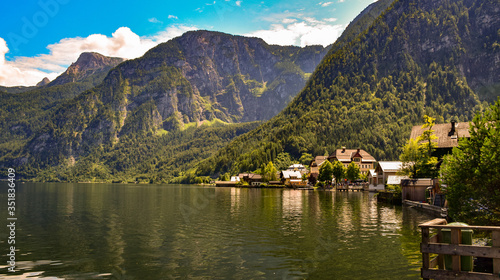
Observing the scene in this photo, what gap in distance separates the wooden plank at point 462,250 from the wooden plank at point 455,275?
34.5 inches

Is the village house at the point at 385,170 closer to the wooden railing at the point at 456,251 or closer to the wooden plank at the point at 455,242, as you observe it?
the wooden railing at the point at 456,251

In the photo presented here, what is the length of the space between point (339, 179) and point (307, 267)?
144325mm

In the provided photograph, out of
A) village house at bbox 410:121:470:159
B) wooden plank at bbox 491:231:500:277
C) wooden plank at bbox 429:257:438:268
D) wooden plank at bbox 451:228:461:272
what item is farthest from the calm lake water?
village house at bbox 410:121:470:159

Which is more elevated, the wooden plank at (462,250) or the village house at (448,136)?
the village house at (448,136)

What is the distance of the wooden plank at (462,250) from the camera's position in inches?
607

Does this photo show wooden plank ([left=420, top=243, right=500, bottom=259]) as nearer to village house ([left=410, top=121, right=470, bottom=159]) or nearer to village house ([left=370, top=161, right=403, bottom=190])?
village house ([left=410, top=121, right=470, bottom=159])

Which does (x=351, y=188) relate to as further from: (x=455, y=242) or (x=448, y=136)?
(x=455, y=242)

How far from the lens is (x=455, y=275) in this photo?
53.1 feet

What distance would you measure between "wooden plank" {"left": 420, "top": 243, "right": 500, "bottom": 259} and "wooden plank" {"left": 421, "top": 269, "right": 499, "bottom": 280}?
0.88 meters

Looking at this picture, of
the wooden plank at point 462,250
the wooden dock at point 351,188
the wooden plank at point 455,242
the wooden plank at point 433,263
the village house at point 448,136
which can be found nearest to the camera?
the wooden plank at point 462,250

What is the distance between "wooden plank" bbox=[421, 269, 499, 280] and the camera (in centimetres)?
1563

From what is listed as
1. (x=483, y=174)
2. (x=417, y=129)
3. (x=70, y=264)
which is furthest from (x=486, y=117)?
(x=417, y=129)

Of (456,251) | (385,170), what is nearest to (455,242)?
(456,251)

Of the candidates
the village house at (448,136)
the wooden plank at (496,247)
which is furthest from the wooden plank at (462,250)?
the village house at (448,136)
